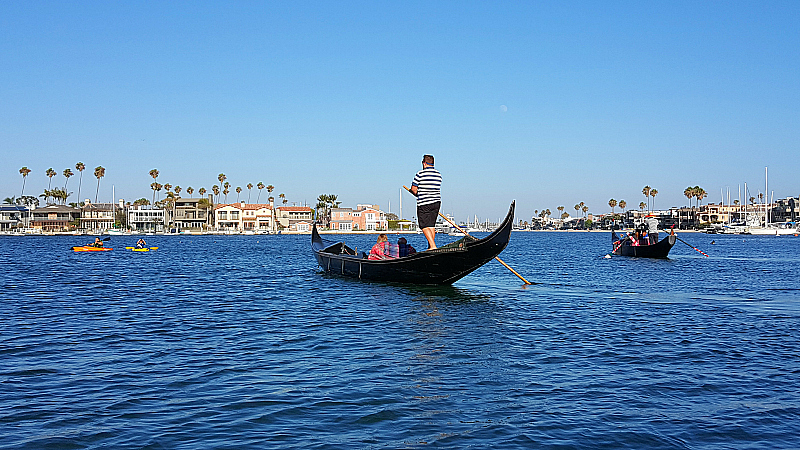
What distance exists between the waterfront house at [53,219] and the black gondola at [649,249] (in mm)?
131933

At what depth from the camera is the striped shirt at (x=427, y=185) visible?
1802 centimetres

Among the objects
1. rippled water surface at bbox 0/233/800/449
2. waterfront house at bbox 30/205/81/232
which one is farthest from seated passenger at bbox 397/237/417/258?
waterfront house at bbox 30/205/81/232

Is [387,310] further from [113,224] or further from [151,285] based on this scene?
[113,224]

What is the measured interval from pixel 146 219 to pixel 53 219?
1990 centimetres

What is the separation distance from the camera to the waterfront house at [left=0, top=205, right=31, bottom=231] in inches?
5458

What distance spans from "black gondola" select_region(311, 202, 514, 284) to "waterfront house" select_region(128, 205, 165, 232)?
5440 inches

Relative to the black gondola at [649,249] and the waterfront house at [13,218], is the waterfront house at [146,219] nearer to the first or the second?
the waterfront house at [13,218]

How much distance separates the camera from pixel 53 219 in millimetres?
139250

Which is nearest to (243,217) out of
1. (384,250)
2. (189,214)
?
(189,214)

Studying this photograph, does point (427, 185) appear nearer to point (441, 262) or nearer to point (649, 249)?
point (441, 262)

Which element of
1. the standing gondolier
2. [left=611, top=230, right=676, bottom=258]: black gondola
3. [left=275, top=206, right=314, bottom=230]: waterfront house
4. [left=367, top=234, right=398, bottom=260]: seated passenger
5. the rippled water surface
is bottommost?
the rippled water surface

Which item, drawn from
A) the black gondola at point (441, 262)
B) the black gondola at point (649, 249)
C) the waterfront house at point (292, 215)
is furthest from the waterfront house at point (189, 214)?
the black gondola at point (441, 262)

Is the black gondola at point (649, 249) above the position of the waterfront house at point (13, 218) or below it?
below

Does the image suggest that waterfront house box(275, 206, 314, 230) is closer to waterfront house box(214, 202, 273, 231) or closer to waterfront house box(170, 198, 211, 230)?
waterfront house box(214, 202, 273, 231)
